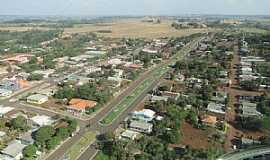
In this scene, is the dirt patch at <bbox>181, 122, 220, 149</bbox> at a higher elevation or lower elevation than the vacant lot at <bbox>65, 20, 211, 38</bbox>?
lower

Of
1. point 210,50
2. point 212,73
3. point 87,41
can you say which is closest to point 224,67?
point 212,73

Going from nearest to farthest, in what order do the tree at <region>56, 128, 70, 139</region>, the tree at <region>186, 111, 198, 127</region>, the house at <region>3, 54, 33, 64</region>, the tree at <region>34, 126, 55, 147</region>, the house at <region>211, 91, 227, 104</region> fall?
the tree at <region>34, 126, 55, 147</region>, the tree at <region>56, 128, 70, 139</region>, the tree at <region>186, 111, 198, 127</region>, the house at <region>211, 91, 227, 104</region>, the house at <region>3, 54, 33, 64</region>

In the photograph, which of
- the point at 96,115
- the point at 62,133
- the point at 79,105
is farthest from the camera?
the point at 79,105

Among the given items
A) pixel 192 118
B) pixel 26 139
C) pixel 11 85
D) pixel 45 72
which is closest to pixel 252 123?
pixel 192 118

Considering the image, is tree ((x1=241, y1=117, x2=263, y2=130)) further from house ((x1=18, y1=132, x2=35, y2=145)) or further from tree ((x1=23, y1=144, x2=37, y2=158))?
house ((x1=18, y1=132, x2=35, y2=145))

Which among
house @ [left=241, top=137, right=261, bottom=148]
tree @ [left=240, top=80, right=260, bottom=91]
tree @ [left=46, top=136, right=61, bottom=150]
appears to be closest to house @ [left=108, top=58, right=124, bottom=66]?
tree @ [left=240, top=80, right=260, bottom=91]

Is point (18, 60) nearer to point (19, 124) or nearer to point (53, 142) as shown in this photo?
point (19, 124)
